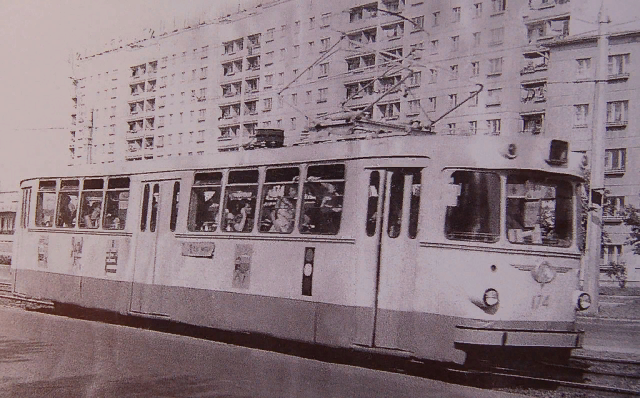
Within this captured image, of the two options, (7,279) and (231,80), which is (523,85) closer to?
(231,80)

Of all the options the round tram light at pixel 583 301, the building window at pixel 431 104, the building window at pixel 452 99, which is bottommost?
the round tram light at pixel 583 301

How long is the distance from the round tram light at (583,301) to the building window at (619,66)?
296 cm

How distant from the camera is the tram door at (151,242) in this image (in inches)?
472

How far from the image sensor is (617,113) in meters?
10.8

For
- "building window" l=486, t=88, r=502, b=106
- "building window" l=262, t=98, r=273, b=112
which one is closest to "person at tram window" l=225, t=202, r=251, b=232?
"building window" l=262, t=98, r=273, b=112

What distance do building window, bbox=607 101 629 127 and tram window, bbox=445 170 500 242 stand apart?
2.98 meters

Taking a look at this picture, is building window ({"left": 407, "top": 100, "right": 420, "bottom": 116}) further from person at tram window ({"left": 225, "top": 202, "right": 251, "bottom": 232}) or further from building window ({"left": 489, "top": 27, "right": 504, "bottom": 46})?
person at tram window ({"left": 225, "top": 202, "right": 251, "bottom": 232})

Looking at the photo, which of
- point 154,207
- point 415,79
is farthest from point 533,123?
point 154,207

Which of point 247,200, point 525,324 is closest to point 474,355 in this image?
A: point 525,324

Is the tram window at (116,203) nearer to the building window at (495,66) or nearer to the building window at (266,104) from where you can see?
the building window at (266,104)

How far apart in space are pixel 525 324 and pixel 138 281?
642cm

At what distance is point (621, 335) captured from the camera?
40.6 ft

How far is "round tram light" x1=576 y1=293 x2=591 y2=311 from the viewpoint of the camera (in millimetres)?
8685

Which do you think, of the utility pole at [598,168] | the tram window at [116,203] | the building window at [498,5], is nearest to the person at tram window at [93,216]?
the tram window at [116,203]
